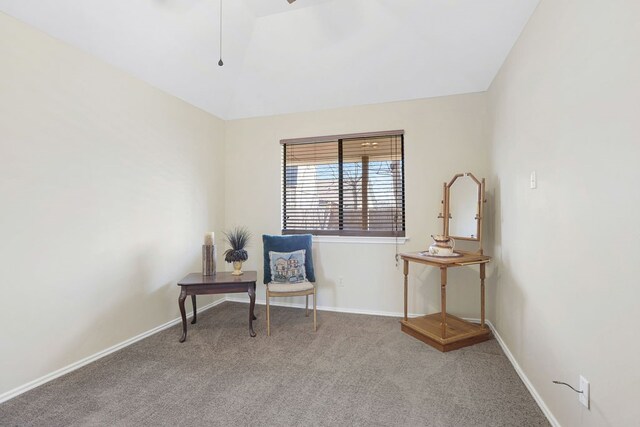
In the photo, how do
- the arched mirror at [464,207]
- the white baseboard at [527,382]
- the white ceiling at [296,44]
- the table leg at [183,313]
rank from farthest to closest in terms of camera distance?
1. the arched mirror at [464,207]
2. the table leg at [183,313]
3. the white ceiling at [296,44]
4. the white baseboard at [527,382]

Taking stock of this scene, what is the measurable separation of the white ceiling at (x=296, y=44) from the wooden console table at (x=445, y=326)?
184cm

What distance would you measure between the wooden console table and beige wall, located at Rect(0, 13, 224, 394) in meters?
2.60

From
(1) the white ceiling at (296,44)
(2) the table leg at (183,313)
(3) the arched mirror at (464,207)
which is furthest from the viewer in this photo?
(3) the arched mirror at (464,207)

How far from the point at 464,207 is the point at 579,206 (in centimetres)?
173

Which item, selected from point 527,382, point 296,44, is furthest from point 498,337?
point 296,44

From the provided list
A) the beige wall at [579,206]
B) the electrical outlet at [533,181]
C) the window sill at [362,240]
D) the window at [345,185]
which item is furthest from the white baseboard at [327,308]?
the electrical outlet at [533,181]

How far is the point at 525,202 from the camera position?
7.30 ft

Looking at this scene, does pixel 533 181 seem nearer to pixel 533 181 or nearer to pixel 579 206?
pixel 533 181

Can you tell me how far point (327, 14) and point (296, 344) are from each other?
311cm

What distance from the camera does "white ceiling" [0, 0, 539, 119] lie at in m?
2.39

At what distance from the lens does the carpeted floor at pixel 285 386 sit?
1.85m

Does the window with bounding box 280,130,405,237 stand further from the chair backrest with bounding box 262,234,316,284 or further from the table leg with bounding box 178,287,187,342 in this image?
the table leg with bounding box 178,287,187,342

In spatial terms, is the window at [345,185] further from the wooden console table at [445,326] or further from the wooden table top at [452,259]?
the wooden console table at [445,326]

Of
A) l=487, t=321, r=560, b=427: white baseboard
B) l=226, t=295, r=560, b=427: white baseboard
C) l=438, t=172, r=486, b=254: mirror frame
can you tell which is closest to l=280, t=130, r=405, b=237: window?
l=438, t=172, r=486, b=254: mirror frame
